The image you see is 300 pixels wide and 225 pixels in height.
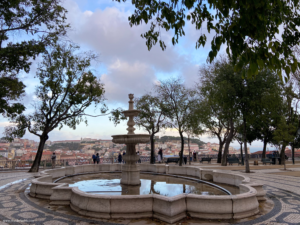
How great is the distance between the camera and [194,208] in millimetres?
5102

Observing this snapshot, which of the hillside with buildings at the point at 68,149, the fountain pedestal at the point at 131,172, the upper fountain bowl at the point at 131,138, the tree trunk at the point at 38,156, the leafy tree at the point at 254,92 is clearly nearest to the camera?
the upper fountain bowl at the point at 131,138

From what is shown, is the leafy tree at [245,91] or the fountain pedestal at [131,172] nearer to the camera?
the fountain pedestal at [131,172]

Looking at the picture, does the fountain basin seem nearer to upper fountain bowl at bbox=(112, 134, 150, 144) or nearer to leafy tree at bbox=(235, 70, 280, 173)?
upper fountain bowl at bbox=(112, 134, 150, 144)

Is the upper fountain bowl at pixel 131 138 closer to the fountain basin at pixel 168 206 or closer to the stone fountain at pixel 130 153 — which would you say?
the stone fountain at pixel 130 153

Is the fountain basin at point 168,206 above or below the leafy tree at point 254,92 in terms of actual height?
below

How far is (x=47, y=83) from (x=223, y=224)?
15527mm

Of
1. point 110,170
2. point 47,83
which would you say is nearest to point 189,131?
point 110,170

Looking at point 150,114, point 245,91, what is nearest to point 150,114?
point 150,114

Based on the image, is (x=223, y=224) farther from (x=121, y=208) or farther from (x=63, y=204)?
(x=63, y=204)

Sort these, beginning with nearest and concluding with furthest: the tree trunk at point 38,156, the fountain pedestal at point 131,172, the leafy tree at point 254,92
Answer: the fountain pedestal at point 131,172
the leafy tree at point 254,92
the tree trunk at point 38,156

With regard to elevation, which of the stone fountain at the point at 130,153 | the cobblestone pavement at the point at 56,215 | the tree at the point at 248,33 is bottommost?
the cobblestone pavement at the point at 56,215

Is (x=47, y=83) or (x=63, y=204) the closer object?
(x=63, y=204)

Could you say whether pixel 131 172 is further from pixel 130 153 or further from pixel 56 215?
pixel 56 215

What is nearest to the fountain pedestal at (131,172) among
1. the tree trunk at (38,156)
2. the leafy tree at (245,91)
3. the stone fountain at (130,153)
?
the stone fountain at (130,153)
